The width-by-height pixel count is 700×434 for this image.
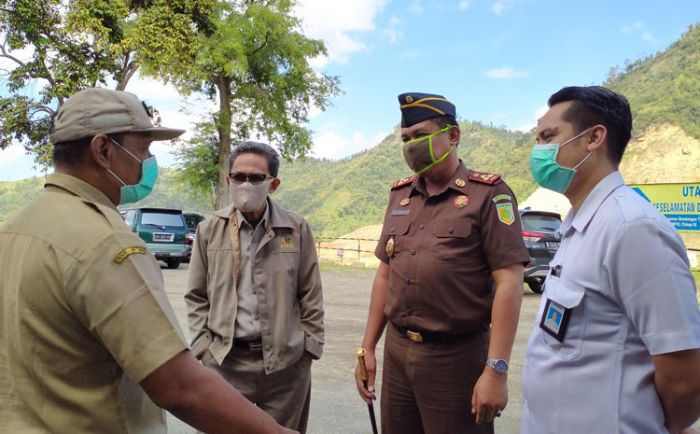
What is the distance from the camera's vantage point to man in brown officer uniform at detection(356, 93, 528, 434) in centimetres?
234

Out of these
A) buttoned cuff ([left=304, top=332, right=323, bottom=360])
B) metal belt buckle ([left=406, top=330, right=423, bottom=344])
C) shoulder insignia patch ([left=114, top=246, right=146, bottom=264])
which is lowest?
buttoned cuff ([left=304, top=332, right=323, bottom=360])

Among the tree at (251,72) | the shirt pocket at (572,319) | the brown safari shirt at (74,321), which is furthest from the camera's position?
the tree at (251,72)

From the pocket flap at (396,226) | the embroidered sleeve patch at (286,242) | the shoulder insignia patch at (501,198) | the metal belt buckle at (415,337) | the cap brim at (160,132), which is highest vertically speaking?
the cap brim at (160,132)

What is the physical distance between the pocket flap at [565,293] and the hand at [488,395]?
0.58 m

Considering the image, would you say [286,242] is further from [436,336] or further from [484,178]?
[484,178]

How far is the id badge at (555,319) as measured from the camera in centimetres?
172

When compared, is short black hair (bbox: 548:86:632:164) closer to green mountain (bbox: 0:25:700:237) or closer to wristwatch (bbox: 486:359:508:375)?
wristwatch (bbox: 486:359:508:375)

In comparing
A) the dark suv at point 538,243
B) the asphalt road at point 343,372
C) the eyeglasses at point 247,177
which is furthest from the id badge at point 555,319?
the dark suv at point 538,243

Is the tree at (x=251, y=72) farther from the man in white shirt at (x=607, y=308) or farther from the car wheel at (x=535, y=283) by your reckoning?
the man in white shirt at (x=607, y=308)

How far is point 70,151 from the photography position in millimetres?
1439

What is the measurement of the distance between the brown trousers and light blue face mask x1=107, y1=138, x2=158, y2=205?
55.4 inches

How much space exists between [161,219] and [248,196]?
13700 millimetres

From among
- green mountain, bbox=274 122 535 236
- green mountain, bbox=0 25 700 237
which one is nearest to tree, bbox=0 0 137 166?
green mountain, bbox=0 25 700 237

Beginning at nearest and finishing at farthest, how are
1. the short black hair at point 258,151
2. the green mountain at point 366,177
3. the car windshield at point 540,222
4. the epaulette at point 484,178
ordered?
the epaulette at point 484,178, the short black hair at point 258,151, the car windshield at point 540,222, the green mountain at point 366,177
